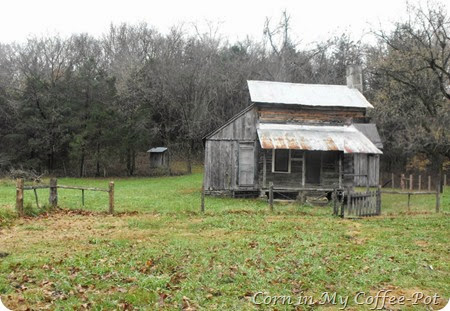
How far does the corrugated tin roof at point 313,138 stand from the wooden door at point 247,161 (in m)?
1.36

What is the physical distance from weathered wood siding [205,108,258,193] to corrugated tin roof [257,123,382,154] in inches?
34.8

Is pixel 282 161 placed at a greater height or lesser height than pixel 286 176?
greater

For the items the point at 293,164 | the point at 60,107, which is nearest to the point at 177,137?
the point at 60,107

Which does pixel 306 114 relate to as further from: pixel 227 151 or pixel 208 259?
pixel 208 259

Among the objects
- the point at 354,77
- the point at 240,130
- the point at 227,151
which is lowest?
the point at 227,151

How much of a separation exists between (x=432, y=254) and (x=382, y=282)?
10.5 ft

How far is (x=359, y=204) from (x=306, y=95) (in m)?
10.5

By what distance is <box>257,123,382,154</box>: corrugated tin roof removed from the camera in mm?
21469

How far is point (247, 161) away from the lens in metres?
23.9

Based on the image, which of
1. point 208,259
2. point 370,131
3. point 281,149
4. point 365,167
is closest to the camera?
point 208,259

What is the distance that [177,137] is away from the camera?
4578cm

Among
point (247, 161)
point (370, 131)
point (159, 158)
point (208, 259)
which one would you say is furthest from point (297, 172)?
point (159, 158)

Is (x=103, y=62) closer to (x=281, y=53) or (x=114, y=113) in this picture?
(x=114, y=113)

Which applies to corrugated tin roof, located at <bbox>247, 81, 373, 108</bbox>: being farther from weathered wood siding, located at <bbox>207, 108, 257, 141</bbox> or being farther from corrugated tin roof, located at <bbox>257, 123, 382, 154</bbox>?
corrugated tin roof, located at <bbox>257, 123, 382, 154</bbox>
